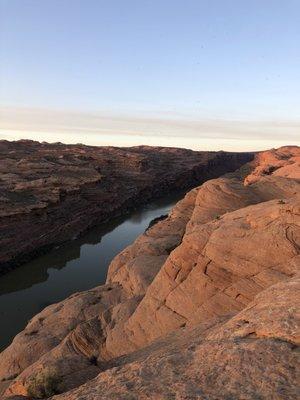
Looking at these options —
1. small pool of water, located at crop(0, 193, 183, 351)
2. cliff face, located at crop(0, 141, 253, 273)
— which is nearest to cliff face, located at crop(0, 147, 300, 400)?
small pool of water, located at crop(0, 193, 183, 351)

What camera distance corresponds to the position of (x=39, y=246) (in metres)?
48.0

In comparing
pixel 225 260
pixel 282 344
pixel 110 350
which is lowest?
pixel 110 350

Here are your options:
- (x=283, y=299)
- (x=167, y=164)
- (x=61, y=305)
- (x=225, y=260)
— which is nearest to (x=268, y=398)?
(x=283, y=299)

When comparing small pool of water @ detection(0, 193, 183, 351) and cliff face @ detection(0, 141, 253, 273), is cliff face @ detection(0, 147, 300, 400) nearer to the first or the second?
small pool of water @ detection(0, 193, 183, 351)

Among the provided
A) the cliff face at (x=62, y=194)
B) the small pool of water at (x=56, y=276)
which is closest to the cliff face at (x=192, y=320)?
the small pool of water at (x=56, y=276)

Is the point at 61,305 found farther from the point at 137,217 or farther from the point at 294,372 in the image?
the point at 137,217

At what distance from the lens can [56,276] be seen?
136 feet

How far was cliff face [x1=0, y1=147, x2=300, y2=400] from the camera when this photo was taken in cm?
808

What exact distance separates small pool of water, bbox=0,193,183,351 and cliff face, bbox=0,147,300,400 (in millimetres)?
8327

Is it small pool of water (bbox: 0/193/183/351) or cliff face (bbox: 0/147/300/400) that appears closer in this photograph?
cliff face (bbox: 0/147/300/400)

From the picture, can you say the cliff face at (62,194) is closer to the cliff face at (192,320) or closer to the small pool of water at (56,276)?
the small pool of water at (56,276)

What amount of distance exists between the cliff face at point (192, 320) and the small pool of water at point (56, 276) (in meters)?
8.33

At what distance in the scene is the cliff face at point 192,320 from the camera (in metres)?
8.08

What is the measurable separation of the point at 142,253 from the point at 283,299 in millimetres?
18569
